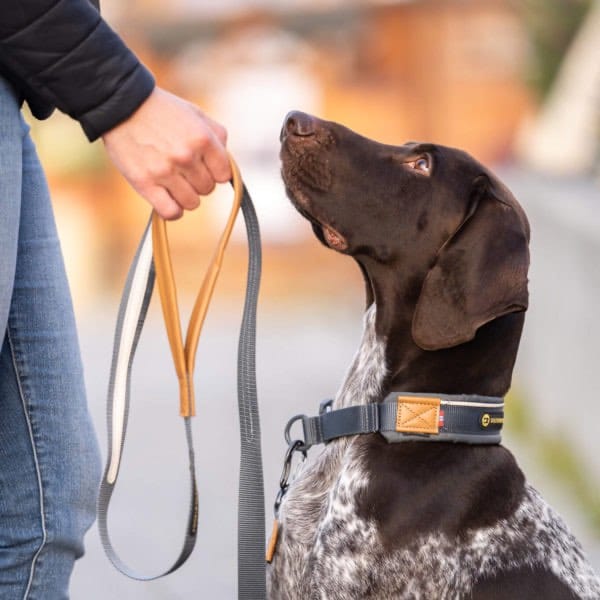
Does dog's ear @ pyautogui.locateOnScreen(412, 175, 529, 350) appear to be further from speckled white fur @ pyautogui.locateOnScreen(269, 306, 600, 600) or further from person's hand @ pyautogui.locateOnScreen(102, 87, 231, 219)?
person's hand @ pyautogui.locateOnScreen(102, 87, 231, 219)

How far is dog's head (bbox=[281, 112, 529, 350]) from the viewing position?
3.04 m

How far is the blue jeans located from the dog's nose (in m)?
0.65

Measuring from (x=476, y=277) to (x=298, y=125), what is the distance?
0.60 metres

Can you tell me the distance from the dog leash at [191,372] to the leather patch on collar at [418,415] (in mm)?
347

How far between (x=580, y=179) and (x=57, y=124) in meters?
9.35

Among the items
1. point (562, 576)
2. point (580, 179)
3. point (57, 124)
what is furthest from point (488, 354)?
point (57, 124)

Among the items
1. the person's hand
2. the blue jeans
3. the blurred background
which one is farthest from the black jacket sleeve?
the blurred background

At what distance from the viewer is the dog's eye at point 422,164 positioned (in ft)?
10.5

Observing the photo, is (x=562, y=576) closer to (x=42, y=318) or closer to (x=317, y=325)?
(x=42, y=318)

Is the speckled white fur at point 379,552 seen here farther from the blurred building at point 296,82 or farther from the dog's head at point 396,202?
the blurred building at point 296,82

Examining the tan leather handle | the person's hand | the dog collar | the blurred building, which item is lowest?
the blurred building

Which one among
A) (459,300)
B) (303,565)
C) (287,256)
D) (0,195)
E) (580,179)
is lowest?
(287,256)

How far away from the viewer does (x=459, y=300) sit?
296cm

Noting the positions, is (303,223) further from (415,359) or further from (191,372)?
(191,372)
